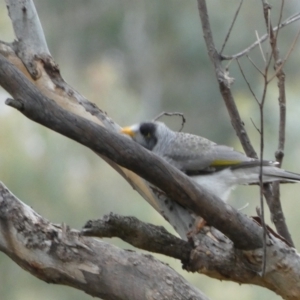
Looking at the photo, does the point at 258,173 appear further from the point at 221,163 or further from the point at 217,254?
the point at 217,254

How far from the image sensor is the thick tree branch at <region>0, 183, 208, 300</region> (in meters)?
2.10

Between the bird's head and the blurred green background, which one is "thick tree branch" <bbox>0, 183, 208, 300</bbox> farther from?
the blurred green background

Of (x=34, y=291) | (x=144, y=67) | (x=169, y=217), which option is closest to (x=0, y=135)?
(x=34, y=291)

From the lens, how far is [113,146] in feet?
5.41

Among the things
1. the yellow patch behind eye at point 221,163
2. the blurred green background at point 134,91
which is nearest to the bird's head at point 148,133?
the yellow patch behind eye at point 221,163

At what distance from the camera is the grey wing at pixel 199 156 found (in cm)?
279

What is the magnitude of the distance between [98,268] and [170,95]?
4.71 meters

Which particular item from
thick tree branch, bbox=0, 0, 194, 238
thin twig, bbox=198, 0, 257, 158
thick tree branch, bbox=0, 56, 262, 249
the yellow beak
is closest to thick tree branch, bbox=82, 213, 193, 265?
thick tree branch, bbox=0, 56, 262, 249

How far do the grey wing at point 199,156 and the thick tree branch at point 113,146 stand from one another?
884 millimetres

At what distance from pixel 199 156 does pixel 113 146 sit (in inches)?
48.0

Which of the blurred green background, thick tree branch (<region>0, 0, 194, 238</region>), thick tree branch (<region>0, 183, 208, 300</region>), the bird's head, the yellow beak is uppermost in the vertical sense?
the blurred green background

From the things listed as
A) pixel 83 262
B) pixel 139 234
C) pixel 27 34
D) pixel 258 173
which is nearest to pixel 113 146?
pixel 139 234

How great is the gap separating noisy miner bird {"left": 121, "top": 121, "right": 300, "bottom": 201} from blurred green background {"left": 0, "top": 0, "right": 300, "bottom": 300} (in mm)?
2287

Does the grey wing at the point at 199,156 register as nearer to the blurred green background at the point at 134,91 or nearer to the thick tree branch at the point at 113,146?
the thick tree branch at the point at 113,146
